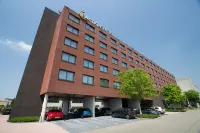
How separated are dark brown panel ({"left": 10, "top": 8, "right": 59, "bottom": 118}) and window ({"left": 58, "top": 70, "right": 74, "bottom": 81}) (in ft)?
A: 16.7

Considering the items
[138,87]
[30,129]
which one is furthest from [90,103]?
[30,129]

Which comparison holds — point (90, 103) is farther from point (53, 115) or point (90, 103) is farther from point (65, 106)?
point (65, 106)

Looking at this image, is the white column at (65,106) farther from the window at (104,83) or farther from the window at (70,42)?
the window at (70,42)

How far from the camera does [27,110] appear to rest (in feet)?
66.4

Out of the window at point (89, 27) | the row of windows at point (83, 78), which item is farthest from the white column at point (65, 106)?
the window at point (89, 27)

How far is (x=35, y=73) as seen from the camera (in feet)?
74.5

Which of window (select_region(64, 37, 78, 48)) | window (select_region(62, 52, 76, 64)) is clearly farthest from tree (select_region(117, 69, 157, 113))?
window (select_region(64, 37, 78, 48))

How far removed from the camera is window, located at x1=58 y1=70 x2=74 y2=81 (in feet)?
67.9

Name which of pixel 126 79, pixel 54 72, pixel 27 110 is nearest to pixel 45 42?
pixel 54 72

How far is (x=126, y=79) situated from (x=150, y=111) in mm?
9942

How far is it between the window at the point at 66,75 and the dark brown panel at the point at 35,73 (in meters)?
5.08

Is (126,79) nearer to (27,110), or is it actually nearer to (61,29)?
(61,29)

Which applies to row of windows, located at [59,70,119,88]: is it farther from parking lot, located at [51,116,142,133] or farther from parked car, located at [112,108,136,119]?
parking lot, located at [51,116,142,133]

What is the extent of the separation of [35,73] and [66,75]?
20.4 feet
